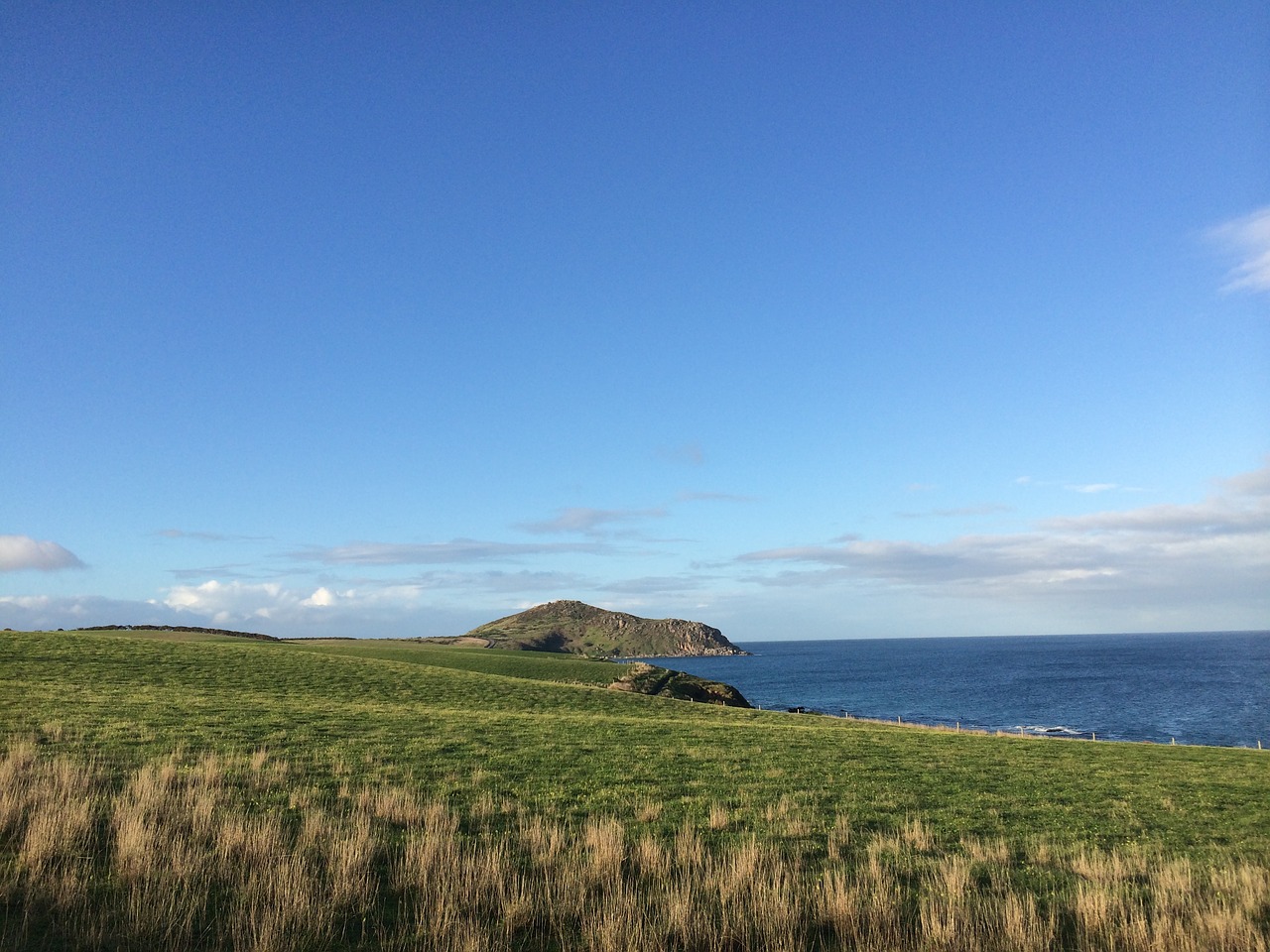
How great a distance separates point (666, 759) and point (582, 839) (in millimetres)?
11277

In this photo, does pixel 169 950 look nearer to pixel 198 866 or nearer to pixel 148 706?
pixel 198 866

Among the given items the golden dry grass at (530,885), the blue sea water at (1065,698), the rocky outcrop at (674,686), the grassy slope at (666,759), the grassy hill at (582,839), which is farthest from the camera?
the blue sea water at (1065,698)

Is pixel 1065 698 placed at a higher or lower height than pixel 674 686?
lower

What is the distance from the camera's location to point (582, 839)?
13.9 meters

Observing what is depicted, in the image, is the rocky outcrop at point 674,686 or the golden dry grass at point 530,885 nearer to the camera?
the golden dry grass at point 530,885

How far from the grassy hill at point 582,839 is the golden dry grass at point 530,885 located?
57mm

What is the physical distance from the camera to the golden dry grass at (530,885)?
949 cm

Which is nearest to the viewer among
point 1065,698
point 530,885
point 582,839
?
point 530,885

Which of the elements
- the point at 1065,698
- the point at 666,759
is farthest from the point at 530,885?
the point at 1065,698

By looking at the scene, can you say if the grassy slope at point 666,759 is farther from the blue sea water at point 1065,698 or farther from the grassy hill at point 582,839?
the blue sea water at point 1065,698

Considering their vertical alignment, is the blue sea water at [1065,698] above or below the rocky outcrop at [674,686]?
below

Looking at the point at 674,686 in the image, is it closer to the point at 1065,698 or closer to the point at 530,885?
the point at 530,885

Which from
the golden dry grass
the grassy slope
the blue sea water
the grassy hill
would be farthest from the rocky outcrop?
the golden dry grass

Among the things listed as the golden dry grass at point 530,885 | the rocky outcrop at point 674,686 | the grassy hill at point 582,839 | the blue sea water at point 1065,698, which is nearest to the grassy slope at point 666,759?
the grassy hill at point 582,839
